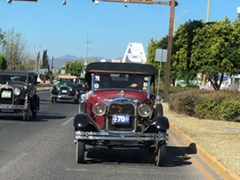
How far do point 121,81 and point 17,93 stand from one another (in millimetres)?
7947

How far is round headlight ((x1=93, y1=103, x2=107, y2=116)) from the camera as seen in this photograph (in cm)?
974

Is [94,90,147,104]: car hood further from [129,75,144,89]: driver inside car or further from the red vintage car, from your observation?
[129,75,144,89]: driver inside car

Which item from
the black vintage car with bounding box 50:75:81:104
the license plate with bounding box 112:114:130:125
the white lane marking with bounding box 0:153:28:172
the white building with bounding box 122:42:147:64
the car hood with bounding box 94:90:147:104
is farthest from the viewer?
the black vintage car with bounding box 50:75:81:104

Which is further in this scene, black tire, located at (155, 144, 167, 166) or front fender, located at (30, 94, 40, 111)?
front fender, located at (30, 94, 40, 111)

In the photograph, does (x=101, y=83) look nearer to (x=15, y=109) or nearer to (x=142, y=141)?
(x=142, y=141)

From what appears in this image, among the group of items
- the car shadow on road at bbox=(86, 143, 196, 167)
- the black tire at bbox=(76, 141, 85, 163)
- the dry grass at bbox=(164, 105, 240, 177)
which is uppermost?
the black tire at bbox=(76, 141, 85, 163)

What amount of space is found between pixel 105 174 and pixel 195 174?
5.72 feet

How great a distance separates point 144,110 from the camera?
9.86 meters

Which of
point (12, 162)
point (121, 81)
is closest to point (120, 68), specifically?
point (121, 81)

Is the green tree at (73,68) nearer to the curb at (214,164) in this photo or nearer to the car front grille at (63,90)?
the car front grille at (63,90)

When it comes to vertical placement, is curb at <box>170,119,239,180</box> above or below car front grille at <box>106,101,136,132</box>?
below

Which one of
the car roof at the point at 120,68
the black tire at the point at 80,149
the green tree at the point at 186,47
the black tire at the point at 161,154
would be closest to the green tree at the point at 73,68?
the green tree at the point at 186,47

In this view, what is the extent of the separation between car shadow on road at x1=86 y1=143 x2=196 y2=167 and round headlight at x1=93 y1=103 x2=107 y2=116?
3.52ft

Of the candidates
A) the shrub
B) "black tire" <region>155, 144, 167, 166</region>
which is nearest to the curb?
"black tire" <region>155, 144, 167, 166</region>
